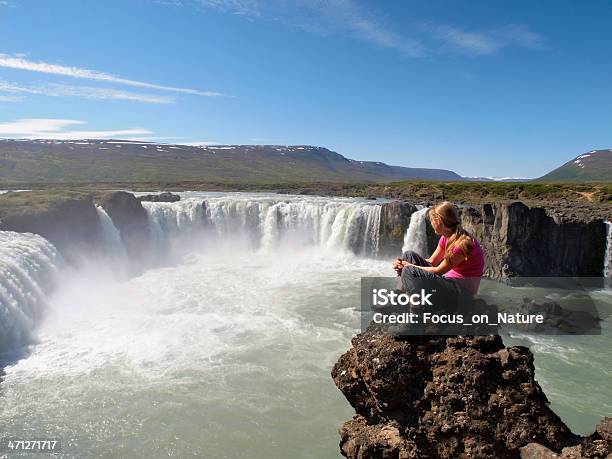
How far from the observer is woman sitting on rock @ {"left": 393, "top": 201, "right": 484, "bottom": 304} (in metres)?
5.88

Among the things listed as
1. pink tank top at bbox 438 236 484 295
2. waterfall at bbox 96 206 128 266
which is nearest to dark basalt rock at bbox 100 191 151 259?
waterfall at bbox 96 206 128 266

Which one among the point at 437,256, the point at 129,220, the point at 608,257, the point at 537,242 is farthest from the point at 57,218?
the point at 608,257

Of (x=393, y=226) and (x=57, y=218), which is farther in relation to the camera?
(x=393, y=226)

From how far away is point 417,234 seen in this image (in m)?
37.4

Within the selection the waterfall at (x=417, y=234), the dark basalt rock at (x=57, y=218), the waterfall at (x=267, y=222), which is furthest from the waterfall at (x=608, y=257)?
the dark basalt rock at (x=57, y=218)

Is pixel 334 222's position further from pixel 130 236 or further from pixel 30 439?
pixel 30 439

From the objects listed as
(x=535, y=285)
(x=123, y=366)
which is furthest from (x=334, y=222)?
(x=123, y=366)

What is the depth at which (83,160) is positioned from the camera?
172 m

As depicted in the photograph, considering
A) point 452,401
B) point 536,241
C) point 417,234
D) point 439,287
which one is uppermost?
point 439,287

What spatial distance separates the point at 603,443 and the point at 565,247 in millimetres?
33152

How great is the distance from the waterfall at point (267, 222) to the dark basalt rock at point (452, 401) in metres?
34.3

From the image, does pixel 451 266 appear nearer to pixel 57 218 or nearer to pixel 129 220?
pixel 57 218

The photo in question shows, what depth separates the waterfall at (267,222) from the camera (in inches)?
1626

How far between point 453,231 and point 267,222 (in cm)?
3928
